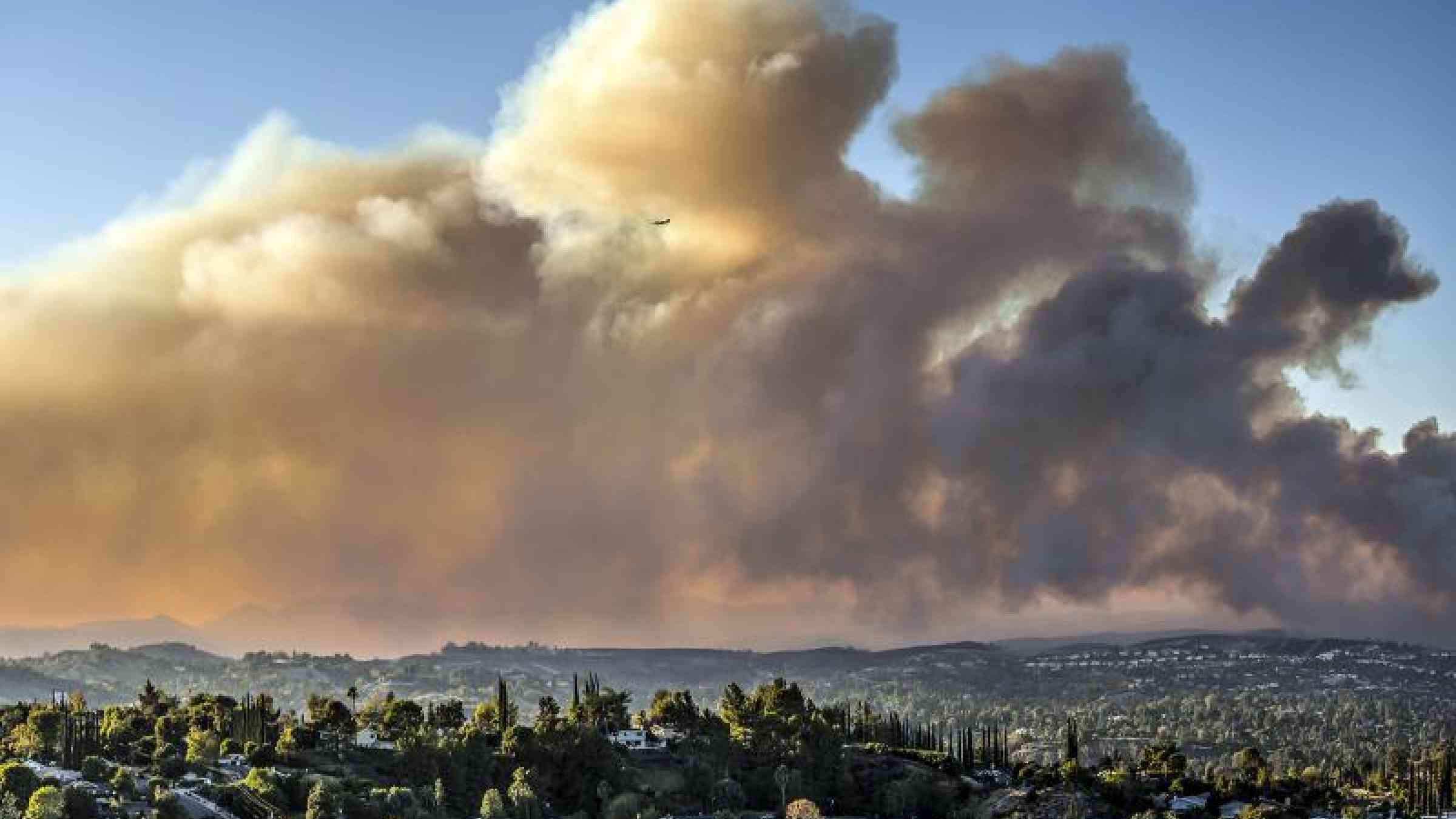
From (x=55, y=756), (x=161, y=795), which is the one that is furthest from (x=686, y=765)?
(x=55, y=756)

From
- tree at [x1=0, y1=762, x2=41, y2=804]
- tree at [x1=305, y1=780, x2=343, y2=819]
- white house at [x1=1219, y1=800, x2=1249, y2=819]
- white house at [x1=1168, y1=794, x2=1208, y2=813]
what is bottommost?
white house at [x1=1219, y1=800, x2=1249, y2=819]

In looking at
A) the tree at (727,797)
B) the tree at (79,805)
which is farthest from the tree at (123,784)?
the tree at (727,797)

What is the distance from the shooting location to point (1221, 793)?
640 ft

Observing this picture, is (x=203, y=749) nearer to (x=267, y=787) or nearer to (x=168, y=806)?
(x=267, y=787)

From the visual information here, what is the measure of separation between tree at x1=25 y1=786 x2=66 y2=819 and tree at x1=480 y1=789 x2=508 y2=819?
4186 centimetres

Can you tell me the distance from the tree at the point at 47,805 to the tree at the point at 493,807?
41861 mm

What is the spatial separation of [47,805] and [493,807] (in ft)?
146

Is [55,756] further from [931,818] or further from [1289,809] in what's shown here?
[1289,809]

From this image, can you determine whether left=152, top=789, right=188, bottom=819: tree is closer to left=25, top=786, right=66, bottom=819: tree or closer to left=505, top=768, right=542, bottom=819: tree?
left=25, top=786, right=66, bottom=819: tree

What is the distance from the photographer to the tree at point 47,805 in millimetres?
140000

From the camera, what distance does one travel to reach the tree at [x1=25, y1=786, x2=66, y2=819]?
140m

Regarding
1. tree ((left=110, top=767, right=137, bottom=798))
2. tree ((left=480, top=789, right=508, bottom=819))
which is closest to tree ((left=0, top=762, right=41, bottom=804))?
tree ((left=110, top=767, right=137, bottom=798))

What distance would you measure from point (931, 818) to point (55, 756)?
11249 cm

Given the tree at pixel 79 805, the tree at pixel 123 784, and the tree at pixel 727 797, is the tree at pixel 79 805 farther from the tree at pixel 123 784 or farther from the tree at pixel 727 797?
the tree at pixel 727 797
